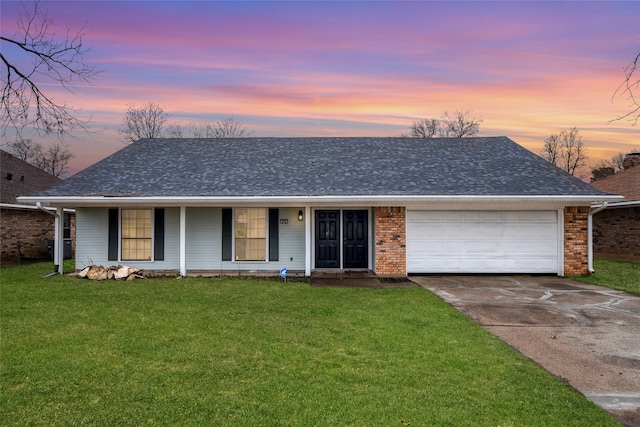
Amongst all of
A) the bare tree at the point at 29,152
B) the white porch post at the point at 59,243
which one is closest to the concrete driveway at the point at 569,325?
the white porch post at the point at 59,243

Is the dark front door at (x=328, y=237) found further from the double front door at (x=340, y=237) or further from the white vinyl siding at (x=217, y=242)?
the white vinyl siding at (x=217, y=242)

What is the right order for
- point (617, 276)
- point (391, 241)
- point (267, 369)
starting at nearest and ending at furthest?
point (267, 369) < point (391, 241) < point (617, 276)

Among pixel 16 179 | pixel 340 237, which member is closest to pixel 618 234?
pixel 340 237

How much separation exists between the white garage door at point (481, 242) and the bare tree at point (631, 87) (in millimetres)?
7465

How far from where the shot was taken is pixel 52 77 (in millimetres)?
6715

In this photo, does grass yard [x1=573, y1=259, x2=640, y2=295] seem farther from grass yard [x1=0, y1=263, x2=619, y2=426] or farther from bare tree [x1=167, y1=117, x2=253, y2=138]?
bare tree [x1=167, y1=117, x2=253, y2=138]

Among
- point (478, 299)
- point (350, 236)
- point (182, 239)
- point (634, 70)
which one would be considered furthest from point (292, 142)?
point (634, 70)

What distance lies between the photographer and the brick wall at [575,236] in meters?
12.1

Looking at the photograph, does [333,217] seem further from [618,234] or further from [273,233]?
[618,234]

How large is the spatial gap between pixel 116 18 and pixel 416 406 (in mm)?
10639

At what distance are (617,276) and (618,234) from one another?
6.51 meters

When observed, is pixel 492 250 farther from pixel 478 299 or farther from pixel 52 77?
pixel 52 77

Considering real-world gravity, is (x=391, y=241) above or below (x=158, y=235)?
below

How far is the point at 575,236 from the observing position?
1212 centimetres
